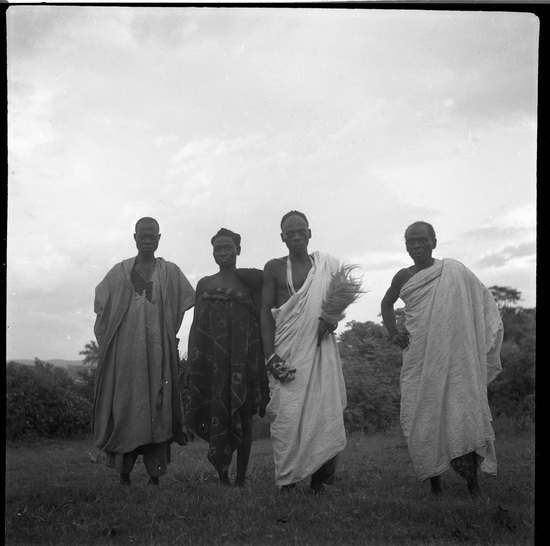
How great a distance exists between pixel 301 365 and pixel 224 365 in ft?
2.49

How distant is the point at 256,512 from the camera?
15.9ft

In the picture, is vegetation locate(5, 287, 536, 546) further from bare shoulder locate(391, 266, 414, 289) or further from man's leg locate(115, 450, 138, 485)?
bare shoulder locate(391, 266, 414, 289)

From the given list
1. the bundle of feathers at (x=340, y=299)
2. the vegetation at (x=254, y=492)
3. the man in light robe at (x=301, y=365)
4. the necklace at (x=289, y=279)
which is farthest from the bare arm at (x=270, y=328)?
the vegetation at (x=254, y=492)

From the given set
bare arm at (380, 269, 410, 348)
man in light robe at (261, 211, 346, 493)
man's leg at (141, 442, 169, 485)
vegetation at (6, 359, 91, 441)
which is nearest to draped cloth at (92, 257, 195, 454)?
man's leg at (141, 442, 169, 485)

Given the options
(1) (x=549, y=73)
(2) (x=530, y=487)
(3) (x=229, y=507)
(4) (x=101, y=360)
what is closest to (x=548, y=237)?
(1) (x=549, y=73)

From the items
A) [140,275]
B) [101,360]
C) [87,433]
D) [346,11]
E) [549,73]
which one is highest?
[346,11]

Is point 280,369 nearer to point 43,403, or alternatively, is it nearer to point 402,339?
point 402,339

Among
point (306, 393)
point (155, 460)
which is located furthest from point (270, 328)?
point (155, 460)

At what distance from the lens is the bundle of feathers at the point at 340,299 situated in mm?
5773

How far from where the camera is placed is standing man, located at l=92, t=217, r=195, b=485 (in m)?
5.78

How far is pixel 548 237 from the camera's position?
18.1ft

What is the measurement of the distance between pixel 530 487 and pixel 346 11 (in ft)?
14.3

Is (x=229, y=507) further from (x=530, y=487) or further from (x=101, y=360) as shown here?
(x=530, y=487)

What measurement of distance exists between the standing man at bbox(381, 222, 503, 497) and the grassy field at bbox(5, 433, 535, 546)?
0.35 m
